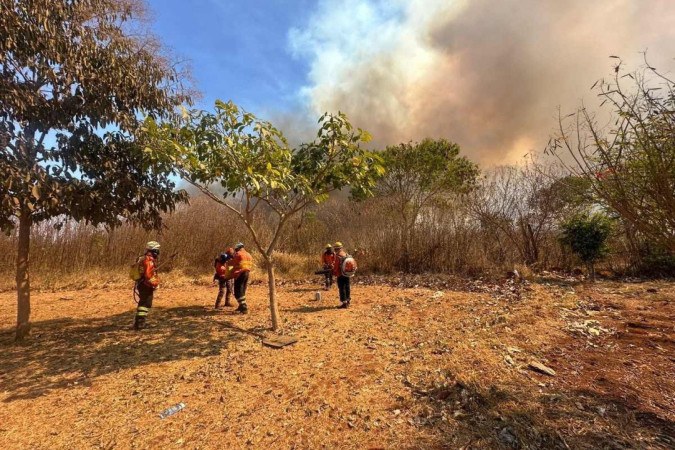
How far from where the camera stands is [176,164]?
5.27 m

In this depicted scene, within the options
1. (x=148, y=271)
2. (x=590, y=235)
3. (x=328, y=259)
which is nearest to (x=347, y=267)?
(x=328, y=259)

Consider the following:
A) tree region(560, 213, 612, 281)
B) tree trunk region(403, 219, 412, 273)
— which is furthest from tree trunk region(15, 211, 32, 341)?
tree region(560, 213, 612, 281)

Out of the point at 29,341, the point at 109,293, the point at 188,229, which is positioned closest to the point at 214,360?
the point at 29,341

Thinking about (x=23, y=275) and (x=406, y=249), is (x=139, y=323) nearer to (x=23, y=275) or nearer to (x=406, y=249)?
(x=23, y=275)

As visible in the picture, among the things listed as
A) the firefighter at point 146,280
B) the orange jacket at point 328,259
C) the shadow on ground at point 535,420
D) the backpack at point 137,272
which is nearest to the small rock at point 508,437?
the shadow on ground at point 535,420

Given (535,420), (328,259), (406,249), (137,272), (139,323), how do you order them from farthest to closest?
(406,249) < (328,259) < (139,323) < (137,272) < (535,420)

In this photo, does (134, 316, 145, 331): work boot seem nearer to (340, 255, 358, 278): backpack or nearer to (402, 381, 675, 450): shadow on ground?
(340, 255, 358, 278): backpack

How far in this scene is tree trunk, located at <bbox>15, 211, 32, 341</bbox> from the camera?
18.4ft

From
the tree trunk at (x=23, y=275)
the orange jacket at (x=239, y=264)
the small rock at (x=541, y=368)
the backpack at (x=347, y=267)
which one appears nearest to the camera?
the small rock at (x=541, y=368)

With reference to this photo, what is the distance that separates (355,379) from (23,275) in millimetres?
5418

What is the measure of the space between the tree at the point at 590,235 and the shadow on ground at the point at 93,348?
952cm

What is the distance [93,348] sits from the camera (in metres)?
5.82

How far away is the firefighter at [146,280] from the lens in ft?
21.2

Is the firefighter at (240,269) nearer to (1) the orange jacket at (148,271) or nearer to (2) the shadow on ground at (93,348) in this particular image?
(2) the shadow on ground at (93,348)
